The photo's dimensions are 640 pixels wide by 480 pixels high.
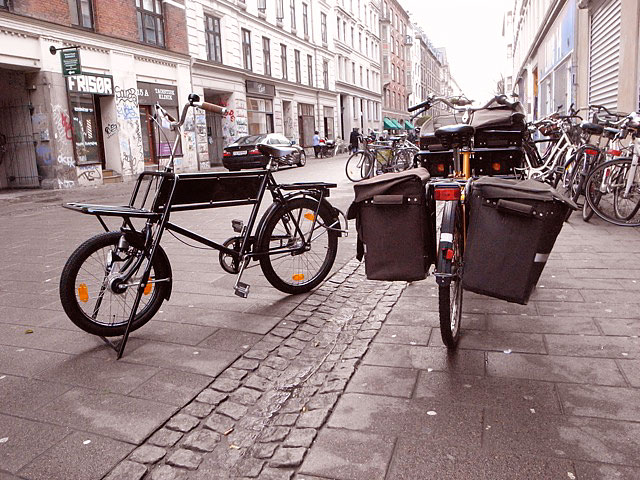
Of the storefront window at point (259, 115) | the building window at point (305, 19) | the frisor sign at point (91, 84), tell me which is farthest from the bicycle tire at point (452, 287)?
the building window at point (305, 19)

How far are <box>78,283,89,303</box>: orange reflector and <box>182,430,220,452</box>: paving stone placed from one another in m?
1.37

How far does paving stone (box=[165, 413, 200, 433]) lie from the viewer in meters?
2.53

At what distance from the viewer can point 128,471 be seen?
2.21 m

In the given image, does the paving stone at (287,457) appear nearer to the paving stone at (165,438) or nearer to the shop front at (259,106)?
the paving stone at (165,438)

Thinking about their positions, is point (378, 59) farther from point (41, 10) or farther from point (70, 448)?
point (70, 448)

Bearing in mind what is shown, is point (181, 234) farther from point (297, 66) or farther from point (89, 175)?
point (297, 66)

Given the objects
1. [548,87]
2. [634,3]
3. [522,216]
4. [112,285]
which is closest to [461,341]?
[522,216]

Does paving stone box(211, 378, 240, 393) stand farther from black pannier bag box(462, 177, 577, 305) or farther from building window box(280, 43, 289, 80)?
building window box(280, 43, 289, 80)

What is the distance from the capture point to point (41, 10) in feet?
51.3

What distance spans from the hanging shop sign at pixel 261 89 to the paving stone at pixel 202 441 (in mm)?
26634

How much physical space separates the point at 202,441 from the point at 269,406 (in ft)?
1.40

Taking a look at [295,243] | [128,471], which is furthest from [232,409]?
[295,243]

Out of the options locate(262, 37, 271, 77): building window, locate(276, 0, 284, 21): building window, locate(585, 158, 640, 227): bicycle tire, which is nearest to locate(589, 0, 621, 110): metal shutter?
locate(585, 158, 640, 227): bicycle tire

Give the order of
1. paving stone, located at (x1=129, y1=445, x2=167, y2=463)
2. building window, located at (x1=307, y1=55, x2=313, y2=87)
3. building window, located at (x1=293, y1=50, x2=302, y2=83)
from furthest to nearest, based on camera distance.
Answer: building window, located at (x1=307, y1=55, x2=313, y2=87) < building window, located at (x1=293, y1=50, x2=302, y2=83) < paving stone, located at (x1=129, y1=445, x2=167, y2=463)
